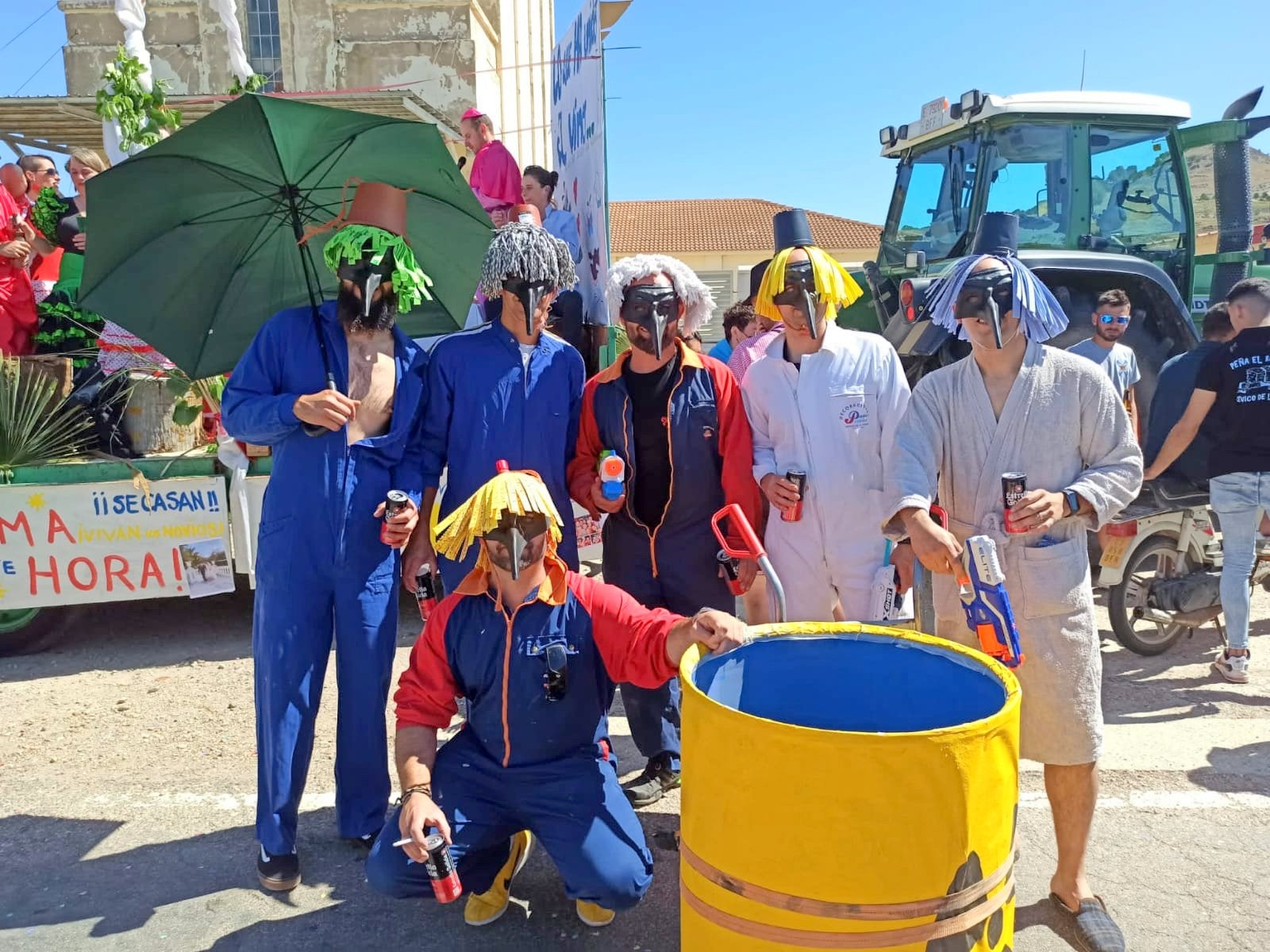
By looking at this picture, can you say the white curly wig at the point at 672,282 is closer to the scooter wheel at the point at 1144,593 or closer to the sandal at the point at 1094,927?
the sandal at the point at 1094,927

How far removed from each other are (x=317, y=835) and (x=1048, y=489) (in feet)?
8.84

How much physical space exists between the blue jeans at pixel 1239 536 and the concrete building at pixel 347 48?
557 inches

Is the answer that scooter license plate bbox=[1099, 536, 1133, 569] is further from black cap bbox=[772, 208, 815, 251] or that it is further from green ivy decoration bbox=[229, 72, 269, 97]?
green ivy decoration bbox=[229, 72, 269, 97]

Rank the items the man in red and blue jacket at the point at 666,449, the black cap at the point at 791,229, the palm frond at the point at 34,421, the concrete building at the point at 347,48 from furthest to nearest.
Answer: the concrete building at the point at 347,48 < the palm frond at the point at 34,421 < the black cap at the point at 791,229 < the man in red and blue jacket at the point at 666,449

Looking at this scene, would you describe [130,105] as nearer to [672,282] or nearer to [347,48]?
[672,282]

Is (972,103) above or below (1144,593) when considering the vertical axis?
above

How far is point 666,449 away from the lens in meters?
3.34

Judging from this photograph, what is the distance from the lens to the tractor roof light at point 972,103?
630 cm

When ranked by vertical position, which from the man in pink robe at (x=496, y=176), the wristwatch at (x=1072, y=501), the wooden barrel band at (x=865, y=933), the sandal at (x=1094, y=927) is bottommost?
the sandal at (x=1094, y=927)

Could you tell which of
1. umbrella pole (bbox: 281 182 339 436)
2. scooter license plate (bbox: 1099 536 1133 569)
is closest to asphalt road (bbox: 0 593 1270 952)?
scooter license plate (bbox: 1099 536 1133 569)

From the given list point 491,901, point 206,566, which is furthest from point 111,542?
point 491,901

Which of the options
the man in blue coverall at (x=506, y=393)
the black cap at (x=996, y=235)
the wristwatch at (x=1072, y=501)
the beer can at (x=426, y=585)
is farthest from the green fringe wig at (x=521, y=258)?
the wristwatch at (x=1072, y=501)

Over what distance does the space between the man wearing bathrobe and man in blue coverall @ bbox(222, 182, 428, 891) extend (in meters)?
1.65

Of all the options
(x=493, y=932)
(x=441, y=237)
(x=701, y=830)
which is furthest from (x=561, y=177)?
(x=701, y=830)
